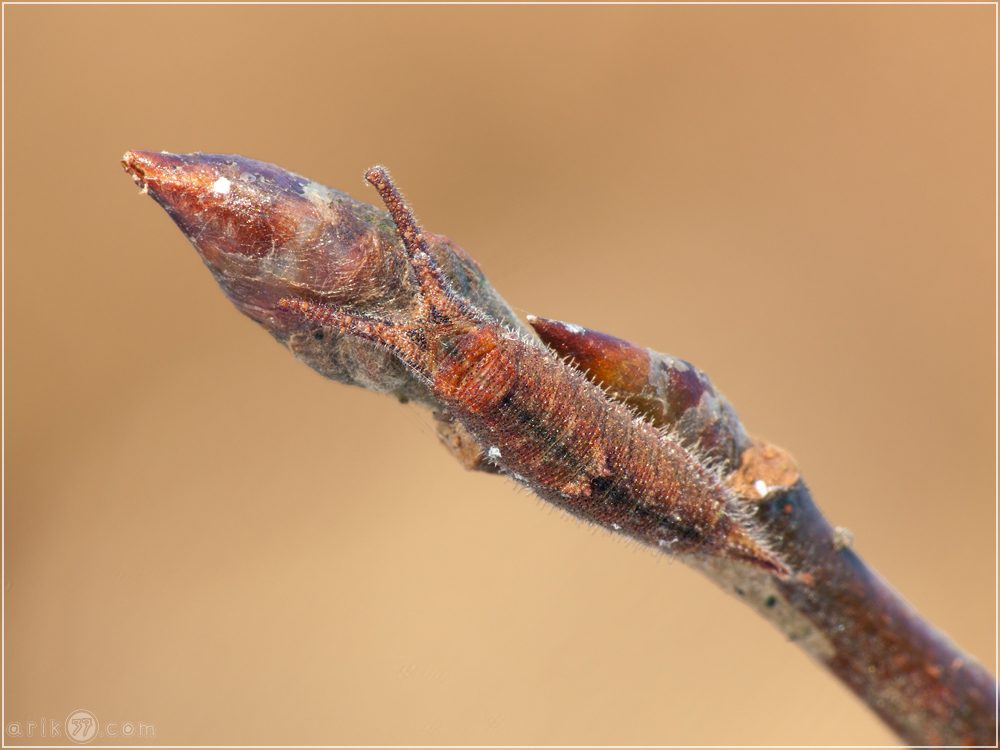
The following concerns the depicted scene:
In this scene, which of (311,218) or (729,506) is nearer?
(311,218)

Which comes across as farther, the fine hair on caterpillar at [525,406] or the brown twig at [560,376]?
the fine hair on caterpillar at [525,406]

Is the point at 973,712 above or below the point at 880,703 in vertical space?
above

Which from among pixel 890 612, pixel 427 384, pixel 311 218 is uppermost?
pixel 890 612

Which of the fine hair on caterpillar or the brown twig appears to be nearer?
the brown twig

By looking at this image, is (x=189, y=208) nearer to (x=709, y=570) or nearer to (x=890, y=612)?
(x=709, y=570)

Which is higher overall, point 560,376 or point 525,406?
point 560,376

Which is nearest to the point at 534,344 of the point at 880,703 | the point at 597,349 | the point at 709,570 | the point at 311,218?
the point at 597,349
